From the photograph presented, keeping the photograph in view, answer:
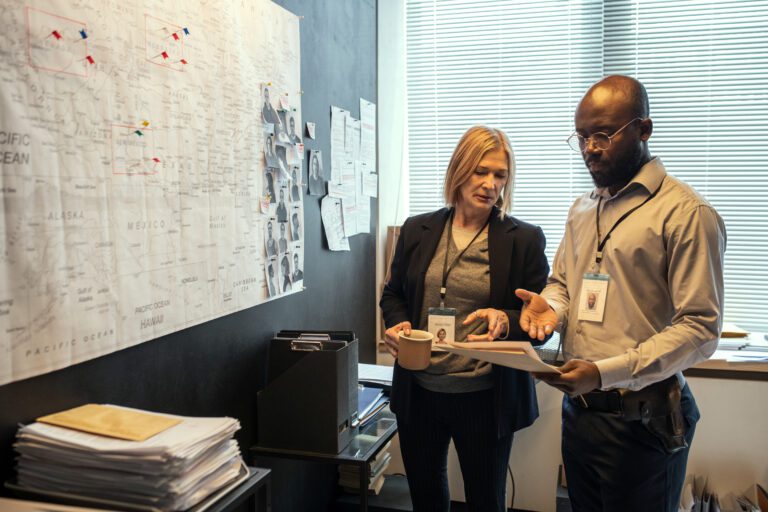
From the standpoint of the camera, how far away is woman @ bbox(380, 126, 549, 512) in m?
1.83

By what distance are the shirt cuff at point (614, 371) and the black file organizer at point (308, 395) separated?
0.78m

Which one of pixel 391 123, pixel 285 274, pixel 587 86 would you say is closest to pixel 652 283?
pixel 285 274

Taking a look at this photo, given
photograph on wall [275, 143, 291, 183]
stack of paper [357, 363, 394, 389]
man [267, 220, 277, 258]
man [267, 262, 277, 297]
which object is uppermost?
photograph on wall [275, 143, 291, 183]

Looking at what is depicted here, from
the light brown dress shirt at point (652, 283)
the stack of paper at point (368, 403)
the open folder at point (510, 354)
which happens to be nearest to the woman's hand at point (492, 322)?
the light brown dress shirt at point (652, 283)

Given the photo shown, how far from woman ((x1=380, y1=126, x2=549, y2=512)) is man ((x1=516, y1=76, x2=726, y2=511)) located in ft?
0.65

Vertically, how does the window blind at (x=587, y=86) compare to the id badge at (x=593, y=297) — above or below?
above

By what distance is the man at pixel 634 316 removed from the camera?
1.45 metres

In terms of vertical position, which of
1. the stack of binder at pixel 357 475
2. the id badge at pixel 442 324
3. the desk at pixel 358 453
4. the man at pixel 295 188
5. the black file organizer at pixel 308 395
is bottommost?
the stack of binder at pixel 357 475

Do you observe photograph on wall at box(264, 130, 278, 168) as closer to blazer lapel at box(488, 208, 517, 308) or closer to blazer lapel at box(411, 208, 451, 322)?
blazer lapel at box(411, 208, 451, 322)

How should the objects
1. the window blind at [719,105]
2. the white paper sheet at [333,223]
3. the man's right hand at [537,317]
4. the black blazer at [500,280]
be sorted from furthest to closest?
the window blind at [719,105], the white paper sheet at [333,223], the black blazer at [500,280], the man's right hand at [537,317]

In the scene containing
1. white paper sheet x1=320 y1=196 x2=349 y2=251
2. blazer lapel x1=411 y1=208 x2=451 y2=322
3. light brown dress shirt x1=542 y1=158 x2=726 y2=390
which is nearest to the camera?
light brown dress shirt x1=542 y1=158 x2=726 y2=390

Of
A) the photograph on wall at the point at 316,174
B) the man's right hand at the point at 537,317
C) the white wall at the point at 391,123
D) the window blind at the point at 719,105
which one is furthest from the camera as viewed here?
the white wall at the point at 391,123

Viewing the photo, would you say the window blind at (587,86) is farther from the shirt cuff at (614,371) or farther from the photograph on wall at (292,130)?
the shirt cuff at (614,371)

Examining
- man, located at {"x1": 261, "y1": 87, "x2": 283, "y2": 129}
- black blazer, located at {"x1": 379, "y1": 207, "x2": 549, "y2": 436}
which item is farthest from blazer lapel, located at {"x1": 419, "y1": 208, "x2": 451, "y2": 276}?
man, located at {"x1": 261, "y1": 87, "x2": 283, "y2": 129}
